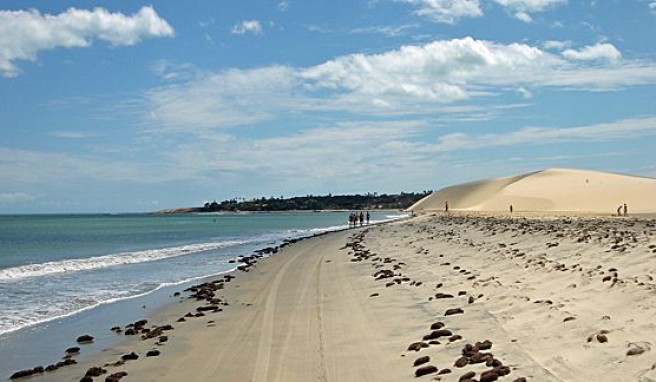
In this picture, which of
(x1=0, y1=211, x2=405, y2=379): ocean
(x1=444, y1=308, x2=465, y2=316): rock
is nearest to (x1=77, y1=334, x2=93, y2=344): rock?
(x1=0, y1=211, x2=405, y2=379): ocean

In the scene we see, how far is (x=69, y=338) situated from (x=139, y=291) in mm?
7431

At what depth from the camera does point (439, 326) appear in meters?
9.79

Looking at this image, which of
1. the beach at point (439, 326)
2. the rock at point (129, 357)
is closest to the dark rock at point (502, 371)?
the beach at point (439, 326)

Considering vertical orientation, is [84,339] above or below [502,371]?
below

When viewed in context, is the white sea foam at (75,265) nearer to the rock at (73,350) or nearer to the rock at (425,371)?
the rock at (73,350)

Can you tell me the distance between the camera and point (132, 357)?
33.1ft

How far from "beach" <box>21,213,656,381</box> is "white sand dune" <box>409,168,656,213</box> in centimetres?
5337

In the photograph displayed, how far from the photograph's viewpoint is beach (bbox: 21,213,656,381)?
7195 mm

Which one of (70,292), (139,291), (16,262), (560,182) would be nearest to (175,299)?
(139,291)

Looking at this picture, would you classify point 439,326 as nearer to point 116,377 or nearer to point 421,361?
point 421,361

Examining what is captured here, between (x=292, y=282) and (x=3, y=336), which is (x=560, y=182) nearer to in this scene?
(x=292, y=282)

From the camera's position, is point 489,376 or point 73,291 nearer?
point 489,376

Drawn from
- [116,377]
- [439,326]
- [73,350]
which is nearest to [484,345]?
[439,326]

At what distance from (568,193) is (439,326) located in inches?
3241
